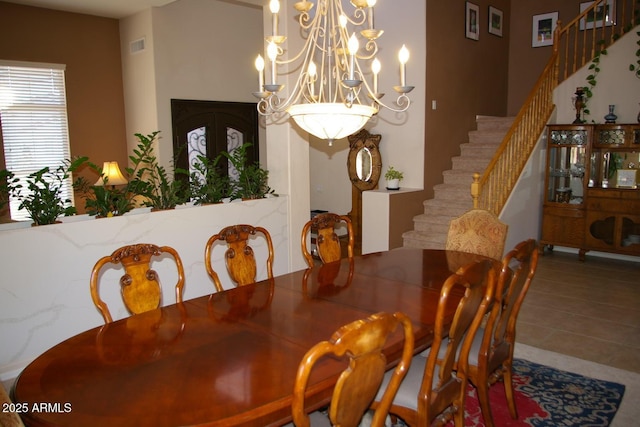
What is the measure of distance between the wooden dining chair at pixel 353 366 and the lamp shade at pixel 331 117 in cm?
113

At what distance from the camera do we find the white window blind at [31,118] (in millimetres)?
5926

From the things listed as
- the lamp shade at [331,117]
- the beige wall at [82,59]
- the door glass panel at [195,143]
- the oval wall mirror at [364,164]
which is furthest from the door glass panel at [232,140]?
the lamp shade at [331,117]

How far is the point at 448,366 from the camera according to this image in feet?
7.13

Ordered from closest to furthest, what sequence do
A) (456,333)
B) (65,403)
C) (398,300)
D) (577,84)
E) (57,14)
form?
(65,403)
(456,333)
(398,300)
(57,14)
(577,84)

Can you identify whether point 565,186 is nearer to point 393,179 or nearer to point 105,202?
point 393,179

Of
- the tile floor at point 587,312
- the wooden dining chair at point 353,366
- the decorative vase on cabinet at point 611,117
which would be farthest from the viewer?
the decorative vase on cabinet at point 611,117

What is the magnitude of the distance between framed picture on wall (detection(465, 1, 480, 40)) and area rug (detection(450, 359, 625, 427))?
5239mm

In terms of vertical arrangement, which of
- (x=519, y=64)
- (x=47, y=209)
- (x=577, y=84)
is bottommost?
(x=47, y=209)

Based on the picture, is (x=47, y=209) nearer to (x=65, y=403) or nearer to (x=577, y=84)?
(x=65, y=403)

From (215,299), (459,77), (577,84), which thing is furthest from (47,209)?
(577,84)

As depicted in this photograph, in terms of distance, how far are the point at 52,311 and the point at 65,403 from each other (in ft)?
6.84

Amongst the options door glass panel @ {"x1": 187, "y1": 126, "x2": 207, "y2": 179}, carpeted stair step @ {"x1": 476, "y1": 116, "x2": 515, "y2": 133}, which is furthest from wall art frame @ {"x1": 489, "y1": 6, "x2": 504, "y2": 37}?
door glass panel @ {"x1": 187, "y1": 126, "x2": 207, "y2": 179}

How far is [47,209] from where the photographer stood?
3367 millimetres

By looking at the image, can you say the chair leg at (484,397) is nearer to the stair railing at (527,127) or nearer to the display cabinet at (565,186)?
the stair railing at (527,127)
